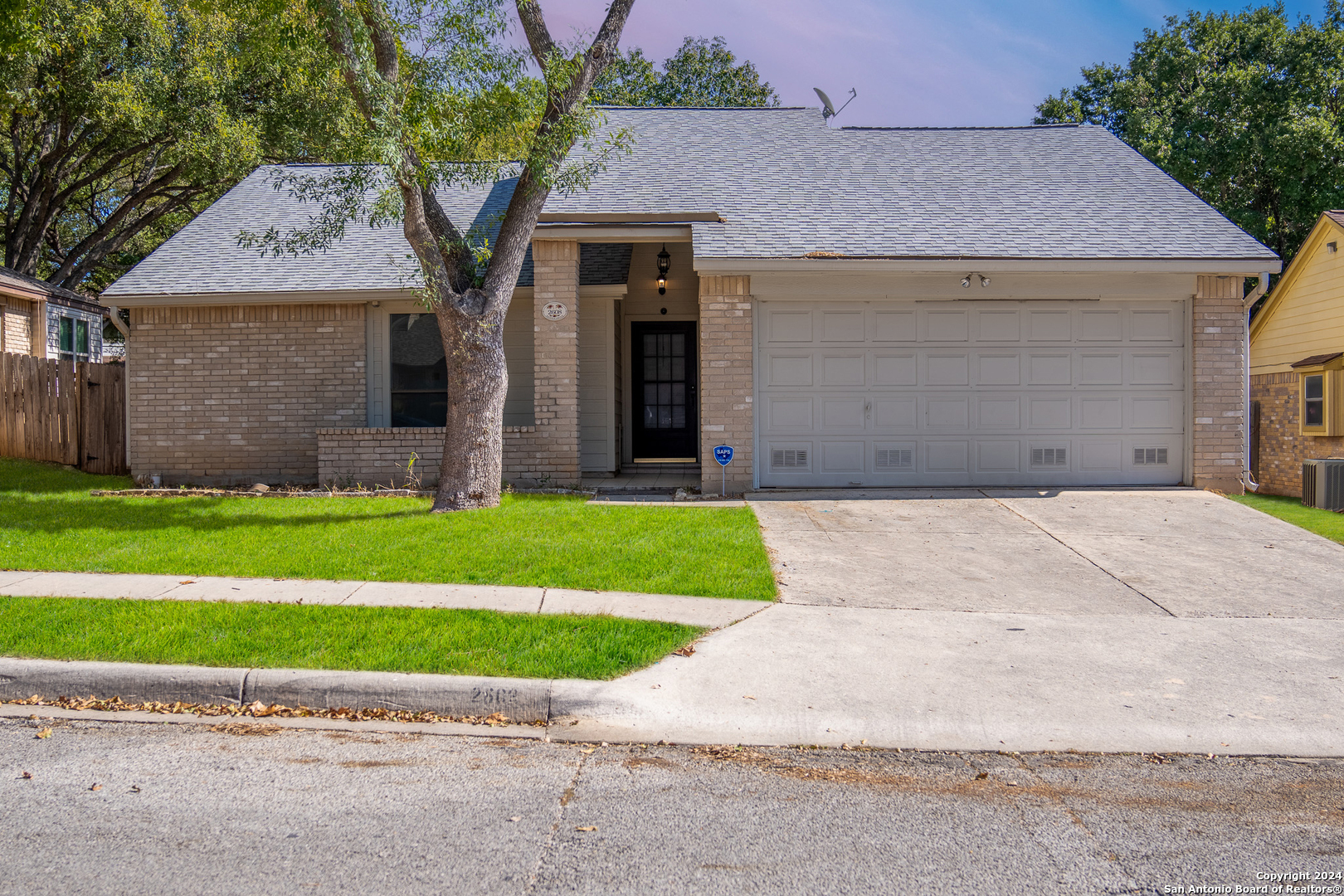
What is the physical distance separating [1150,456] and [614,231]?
7.58 metres

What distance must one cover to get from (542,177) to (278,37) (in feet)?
10.5

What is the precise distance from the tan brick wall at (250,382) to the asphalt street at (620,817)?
30.3ft

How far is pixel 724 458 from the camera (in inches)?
441

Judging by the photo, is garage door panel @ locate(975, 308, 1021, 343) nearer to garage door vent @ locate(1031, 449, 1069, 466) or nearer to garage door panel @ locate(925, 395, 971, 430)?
garage door panel @ locate(925, 395, 971, 430)

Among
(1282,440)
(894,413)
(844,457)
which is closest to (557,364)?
(844,457)

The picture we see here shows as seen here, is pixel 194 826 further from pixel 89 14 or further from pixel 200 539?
pixel 89 14

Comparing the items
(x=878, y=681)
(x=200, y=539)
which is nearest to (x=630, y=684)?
(x=878, y=681)

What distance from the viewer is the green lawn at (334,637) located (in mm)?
4953

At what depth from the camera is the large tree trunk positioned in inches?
379

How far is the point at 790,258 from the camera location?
11031 millimetres

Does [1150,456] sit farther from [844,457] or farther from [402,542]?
[402,542]

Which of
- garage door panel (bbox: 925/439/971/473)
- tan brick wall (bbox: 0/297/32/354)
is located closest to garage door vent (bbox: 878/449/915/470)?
garage door panel (bbox: 925/439/971/473)

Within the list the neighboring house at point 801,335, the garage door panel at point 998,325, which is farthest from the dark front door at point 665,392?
the garage door panel at point 998,325

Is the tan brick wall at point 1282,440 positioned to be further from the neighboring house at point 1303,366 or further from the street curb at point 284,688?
Result: the street curb at point 284,688
